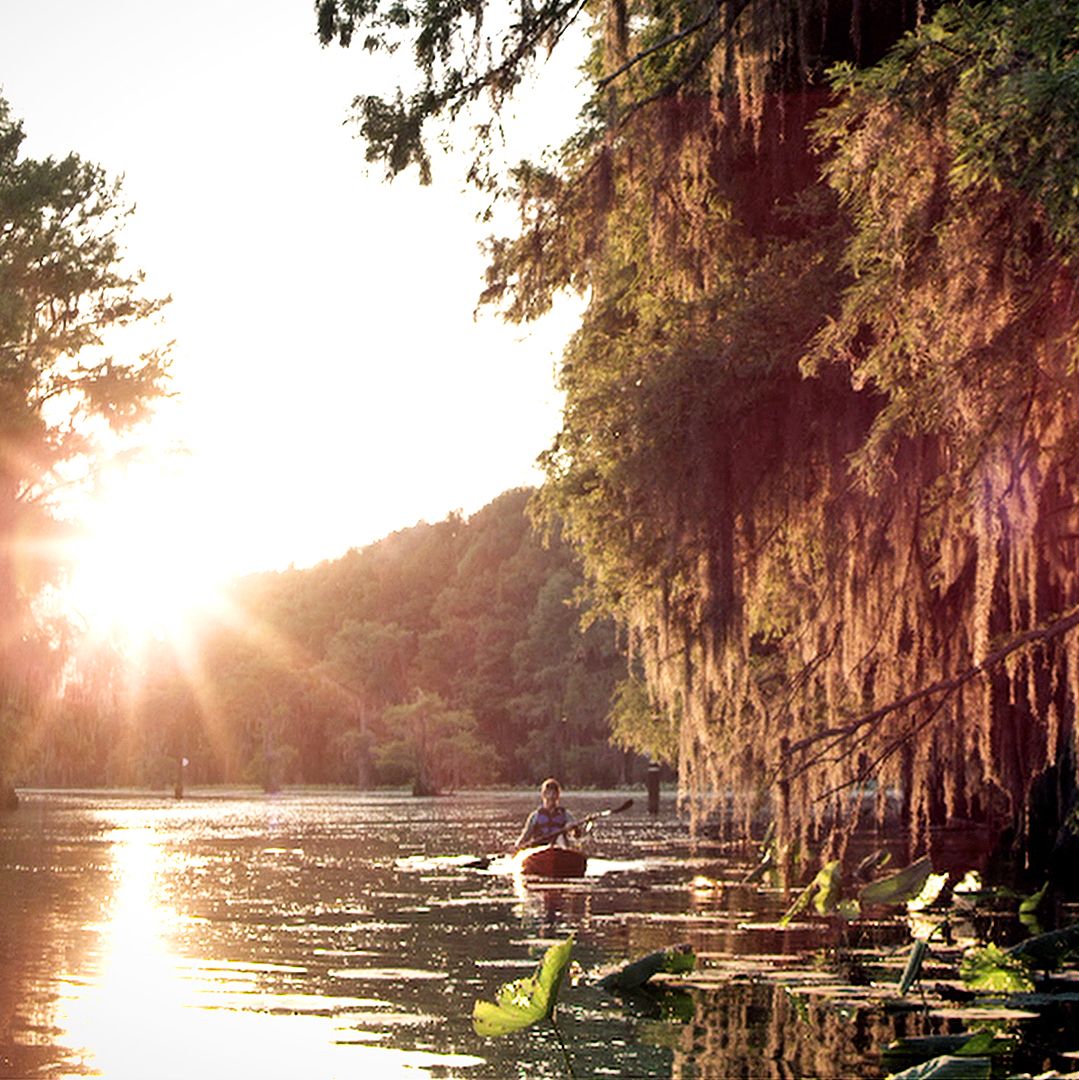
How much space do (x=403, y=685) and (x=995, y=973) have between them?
111860mm

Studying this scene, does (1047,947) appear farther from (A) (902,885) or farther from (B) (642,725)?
(B) (642,725)

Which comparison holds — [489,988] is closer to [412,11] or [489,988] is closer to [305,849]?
[412,11]

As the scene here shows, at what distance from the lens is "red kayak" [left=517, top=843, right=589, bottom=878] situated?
24.2 meters

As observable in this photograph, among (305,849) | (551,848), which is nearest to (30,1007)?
(551,848)

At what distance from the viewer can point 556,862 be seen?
952 inches

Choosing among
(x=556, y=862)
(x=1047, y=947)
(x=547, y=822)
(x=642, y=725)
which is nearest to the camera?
(x=1047, y=947)

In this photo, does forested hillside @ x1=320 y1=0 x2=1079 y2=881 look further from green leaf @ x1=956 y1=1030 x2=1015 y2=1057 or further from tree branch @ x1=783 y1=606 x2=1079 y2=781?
green leaf @ x1=956 y1=1030 x2=1015 y2=1057

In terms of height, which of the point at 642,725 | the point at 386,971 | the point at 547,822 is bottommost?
the point at 386,971

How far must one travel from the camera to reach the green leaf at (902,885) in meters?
13.3

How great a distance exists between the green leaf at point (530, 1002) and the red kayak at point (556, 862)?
1731 cm

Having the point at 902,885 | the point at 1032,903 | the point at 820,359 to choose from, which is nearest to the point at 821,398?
the point at 820,359

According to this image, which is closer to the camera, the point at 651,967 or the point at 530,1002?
the point at 530,1002

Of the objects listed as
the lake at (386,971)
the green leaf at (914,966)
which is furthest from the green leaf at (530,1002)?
the green leaf at (914,966)

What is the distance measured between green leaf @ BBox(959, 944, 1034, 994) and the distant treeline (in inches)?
3017
